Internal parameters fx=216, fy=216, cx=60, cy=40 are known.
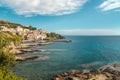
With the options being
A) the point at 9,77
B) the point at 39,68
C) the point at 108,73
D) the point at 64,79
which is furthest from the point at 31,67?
the point at 9,77

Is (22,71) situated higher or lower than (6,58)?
lower

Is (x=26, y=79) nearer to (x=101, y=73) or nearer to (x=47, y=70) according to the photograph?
(x=47, y=70)

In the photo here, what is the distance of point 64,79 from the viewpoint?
6888cm

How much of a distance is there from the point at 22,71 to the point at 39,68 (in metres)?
9.12

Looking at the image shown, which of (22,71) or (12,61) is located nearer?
(12,61)

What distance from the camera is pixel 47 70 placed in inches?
3398

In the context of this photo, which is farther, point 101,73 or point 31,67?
point 31,67

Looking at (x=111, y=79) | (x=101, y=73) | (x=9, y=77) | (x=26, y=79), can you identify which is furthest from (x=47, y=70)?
(x=9, y=77)

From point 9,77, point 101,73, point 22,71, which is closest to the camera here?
point 9,77

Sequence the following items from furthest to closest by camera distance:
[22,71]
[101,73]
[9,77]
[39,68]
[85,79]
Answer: [39,68]
[22,71]
[101,73]
[85,79]
[9,77]

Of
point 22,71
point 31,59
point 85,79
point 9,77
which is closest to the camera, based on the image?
point 9,77

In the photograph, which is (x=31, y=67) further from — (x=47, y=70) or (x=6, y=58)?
(x=6, y=58)

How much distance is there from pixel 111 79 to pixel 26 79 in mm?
27354

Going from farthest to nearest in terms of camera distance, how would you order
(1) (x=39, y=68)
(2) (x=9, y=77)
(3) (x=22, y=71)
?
(1) (x=39, y=68), (3) (x=22, y=71), (2) (x=9, y=77)
